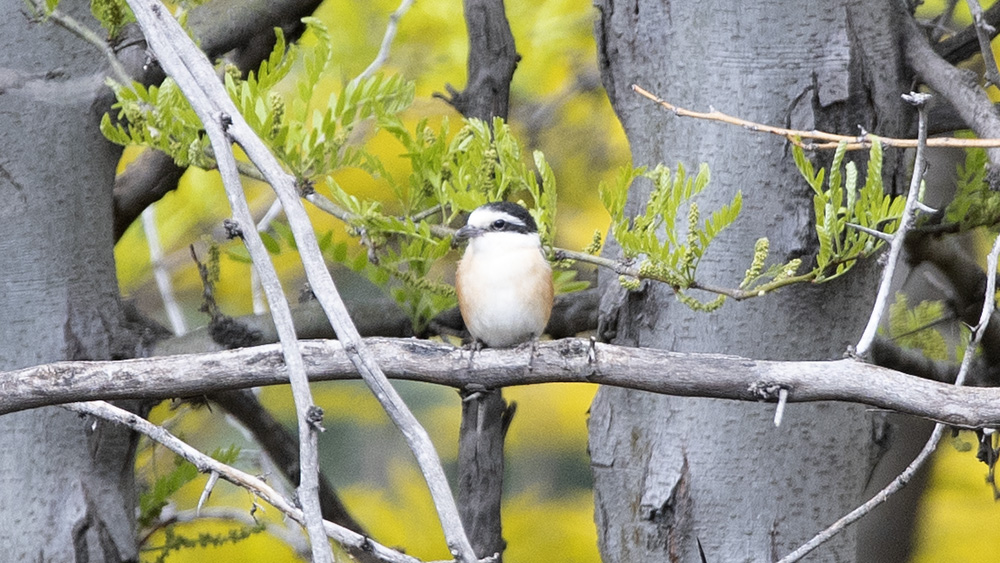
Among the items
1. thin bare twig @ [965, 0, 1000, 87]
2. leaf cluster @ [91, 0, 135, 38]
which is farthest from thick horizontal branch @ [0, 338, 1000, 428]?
leaf cluster @ [91, 0, 135, 38]

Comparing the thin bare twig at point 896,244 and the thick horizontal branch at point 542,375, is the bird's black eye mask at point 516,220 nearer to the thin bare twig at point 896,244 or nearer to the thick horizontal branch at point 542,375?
the thick horizontal branch at point 542,375

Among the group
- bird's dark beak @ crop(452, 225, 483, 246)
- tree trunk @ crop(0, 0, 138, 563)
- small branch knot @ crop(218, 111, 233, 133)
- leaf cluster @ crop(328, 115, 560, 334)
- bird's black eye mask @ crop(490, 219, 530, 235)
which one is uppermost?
small branch knot @ crop(218, 111, 233, 133)

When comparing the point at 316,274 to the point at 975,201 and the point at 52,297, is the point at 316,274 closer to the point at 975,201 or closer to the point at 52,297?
the point at 52,297

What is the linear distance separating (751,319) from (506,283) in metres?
0.77

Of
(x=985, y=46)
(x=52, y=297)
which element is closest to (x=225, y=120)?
(x=985, y=46)

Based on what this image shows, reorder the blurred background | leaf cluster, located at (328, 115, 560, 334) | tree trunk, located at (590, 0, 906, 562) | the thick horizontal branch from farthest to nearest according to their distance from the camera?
the blurred background → tree trunk, located at (590, 0, 906, 562) → leaf cluster, located at (328, 115, 560, 334) → the thick horizontal branch

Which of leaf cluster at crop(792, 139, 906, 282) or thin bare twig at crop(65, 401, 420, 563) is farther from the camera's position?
leaf cluster at crop(792, 139, 906, 282)

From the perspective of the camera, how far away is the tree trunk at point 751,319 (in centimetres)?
229

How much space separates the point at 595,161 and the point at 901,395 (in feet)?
10.3

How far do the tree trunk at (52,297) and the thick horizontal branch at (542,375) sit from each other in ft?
2.83

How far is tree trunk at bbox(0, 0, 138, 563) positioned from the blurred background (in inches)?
27.1

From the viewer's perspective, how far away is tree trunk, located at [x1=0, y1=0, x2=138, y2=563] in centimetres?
258

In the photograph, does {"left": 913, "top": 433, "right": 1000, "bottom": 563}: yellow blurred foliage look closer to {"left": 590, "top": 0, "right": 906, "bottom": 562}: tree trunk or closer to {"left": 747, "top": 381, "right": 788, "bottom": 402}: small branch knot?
{"left": 590, "top": 0, "right": 906, "bottom": 562}: tree trunk

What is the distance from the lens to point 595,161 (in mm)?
4617
